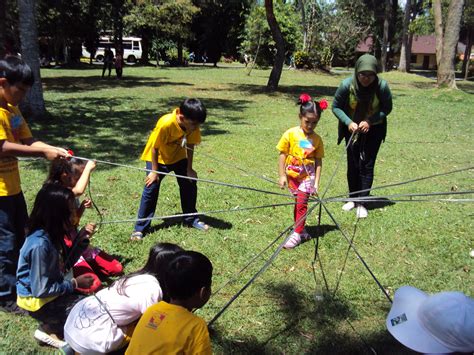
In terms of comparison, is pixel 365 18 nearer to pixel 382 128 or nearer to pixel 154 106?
pixel 154 106

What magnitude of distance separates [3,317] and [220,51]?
40.6m

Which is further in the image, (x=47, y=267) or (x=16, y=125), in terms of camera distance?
(x=16, y=125)

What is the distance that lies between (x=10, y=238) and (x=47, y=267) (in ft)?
1.82

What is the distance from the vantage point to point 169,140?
4.16 metres

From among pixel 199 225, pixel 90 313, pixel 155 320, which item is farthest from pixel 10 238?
pixel 199 225

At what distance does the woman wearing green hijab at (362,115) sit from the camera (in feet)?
15.2

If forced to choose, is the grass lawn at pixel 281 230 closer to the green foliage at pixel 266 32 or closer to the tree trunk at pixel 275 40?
the tree trunk at pixel 275 40

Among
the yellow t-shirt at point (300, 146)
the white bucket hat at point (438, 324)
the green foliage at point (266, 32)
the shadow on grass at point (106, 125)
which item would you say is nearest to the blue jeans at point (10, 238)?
the yellow t-shirt at point (300, 146)

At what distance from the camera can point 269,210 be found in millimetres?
5109

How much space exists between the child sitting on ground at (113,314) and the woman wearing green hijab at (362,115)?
2.69 metres

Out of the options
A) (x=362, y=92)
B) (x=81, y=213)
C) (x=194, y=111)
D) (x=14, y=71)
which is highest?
(x=14, y=71)

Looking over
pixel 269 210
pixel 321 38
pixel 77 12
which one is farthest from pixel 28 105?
pixel 321 38

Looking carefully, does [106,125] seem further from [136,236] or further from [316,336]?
[316,336]

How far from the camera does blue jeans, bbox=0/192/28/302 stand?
9.80 feet
